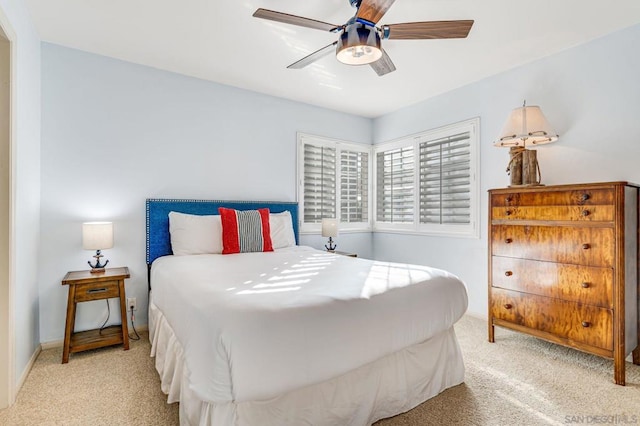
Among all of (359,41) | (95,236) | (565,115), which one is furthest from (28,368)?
(565,115)

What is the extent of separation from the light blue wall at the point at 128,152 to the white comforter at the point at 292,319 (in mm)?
1265

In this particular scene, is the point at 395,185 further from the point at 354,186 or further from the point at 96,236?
the point at 96,236

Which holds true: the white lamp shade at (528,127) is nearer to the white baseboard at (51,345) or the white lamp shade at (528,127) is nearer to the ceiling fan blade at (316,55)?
the ceiling fan blade at (316,55)

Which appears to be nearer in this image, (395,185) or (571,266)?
(571,266)

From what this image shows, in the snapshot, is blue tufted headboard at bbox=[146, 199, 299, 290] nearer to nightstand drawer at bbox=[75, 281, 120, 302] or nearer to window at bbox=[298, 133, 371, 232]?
nightstand drawer at bbox=[75, 281, 120, 302]

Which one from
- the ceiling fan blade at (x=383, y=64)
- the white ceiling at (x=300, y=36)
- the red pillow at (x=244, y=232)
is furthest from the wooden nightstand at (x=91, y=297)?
the ceiling fan blade at (x=383, y=64)

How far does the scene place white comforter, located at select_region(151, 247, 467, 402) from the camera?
1.27 metres

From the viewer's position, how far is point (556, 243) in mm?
2555

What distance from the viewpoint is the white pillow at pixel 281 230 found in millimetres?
3574

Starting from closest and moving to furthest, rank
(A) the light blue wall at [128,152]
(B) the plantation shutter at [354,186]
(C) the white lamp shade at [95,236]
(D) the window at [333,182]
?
(C) the white lamp shade at [95,236], (A) the light blue wall at [128,152], (D) the window at [333,182], (B) the plantation shutter at [354,186]

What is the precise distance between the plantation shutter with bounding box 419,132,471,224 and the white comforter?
6.17 ft

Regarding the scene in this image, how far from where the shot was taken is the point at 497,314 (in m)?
2.93

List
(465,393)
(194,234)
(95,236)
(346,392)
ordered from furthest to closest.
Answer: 1. (194,234)
2. (95,236)
3. (465,393)
4. (346,392)

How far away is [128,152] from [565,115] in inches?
160
